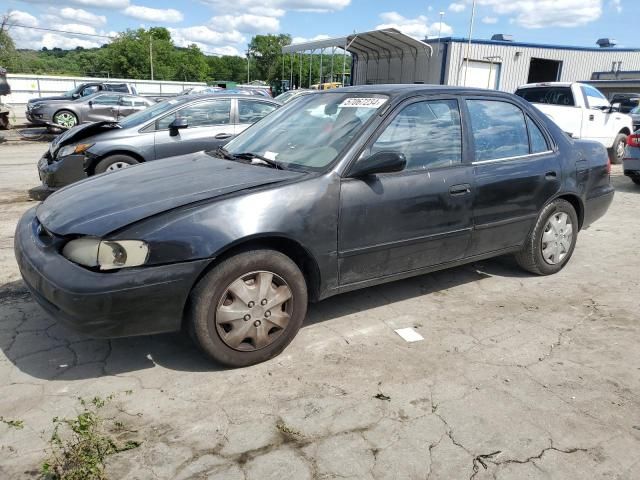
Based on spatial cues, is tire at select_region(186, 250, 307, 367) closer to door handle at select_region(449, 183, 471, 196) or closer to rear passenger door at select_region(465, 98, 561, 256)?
door handle at select_region(449, 183, 471, 196)

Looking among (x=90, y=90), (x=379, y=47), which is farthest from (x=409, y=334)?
(x=379, y=47)

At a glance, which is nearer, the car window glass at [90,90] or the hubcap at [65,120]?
the hubcap at [65,120]

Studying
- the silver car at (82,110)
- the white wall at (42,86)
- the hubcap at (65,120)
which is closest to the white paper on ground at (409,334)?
the silver car at (82,110)

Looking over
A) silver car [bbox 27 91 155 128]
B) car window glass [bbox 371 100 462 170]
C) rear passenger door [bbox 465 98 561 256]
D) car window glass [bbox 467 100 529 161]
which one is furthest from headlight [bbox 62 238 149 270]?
silver car [bbox 27 91 155 128]

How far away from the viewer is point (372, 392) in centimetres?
290

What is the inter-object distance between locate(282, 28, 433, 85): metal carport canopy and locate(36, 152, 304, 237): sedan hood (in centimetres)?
2168

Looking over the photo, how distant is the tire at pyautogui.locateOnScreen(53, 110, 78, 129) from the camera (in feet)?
55.8

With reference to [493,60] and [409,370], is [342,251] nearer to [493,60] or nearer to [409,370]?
[409,370]

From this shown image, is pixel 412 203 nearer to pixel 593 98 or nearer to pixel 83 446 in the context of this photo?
pixel 83 446

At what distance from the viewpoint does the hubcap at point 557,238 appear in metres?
4.64

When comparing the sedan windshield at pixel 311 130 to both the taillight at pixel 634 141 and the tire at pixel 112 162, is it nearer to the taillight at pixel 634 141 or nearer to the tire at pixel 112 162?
the tire at pixel 112 162

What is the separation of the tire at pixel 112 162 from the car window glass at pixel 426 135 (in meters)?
4.54

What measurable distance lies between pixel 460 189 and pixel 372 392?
1.70 m

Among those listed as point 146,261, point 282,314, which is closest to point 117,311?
point 146,261
